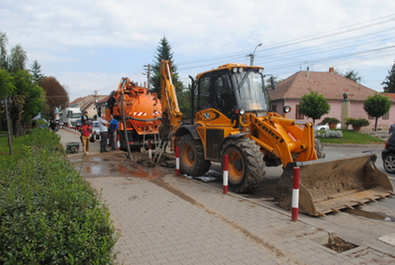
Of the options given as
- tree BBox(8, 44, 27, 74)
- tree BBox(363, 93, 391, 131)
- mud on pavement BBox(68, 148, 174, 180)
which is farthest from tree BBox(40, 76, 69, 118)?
tree BBox(363, 93, 391, 131)

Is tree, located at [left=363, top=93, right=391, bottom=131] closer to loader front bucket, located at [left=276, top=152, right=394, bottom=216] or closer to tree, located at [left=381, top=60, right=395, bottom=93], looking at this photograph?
loader front bucket, located at [left=276, top=152, right=394, bottom=216]

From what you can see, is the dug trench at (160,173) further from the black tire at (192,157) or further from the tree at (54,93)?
the tree at (54,93)

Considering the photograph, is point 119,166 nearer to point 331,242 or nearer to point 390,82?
point 331,242

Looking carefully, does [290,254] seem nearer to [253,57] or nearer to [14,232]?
[14,232]

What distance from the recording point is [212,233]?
4723mm

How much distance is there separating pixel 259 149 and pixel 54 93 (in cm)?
6152

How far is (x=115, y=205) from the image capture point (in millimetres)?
6176

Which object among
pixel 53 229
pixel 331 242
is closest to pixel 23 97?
pixel 53 229

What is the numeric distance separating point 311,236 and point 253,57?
25.5 meters

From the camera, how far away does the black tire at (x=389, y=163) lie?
10031mm

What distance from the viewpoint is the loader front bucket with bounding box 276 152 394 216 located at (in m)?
5.87

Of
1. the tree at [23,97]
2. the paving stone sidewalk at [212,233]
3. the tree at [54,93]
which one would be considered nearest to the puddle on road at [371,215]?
the paving stone sidewalk at [212,233]

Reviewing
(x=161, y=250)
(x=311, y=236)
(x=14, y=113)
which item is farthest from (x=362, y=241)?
(x=14, y=113)

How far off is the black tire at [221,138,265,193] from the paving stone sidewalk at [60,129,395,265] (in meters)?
0.36
